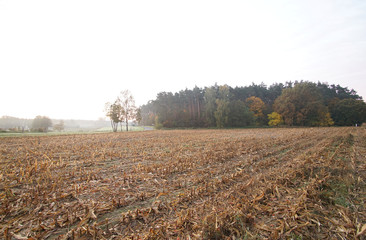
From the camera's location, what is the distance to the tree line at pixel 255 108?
156ft

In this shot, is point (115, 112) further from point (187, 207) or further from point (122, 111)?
point (187, 207)

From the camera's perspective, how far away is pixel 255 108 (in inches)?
2324

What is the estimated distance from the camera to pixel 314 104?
45625 millimetres

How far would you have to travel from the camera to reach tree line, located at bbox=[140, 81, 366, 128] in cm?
4741

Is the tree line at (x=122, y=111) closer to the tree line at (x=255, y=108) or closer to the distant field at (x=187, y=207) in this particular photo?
the tree line at (x=255, y=108)

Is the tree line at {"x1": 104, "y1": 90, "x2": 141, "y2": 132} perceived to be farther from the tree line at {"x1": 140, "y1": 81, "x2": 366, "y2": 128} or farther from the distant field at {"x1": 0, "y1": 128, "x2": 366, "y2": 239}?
the distant field at {"x1": 0, "y1": 128, "x2": 366, "y2": 239}

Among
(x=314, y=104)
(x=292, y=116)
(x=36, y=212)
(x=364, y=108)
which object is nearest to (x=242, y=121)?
(x=292, y=116)

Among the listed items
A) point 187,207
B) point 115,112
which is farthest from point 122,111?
point 187,207

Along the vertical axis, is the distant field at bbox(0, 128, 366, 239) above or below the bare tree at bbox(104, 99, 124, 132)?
below

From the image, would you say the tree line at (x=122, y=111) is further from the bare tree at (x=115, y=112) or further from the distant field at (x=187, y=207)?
the distant field at (x=187, y=207)

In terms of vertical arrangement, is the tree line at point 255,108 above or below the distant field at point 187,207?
above

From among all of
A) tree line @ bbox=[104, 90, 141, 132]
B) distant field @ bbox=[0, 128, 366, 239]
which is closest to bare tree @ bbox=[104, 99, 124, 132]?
tree line @ bbox=[104, 90, 141, 132]

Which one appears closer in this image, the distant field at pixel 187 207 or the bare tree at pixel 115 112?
the distant field at pixel 187 207

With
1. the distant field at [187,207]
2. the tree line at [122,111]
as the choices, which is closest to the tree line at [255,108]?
the tree line at [122,111]
